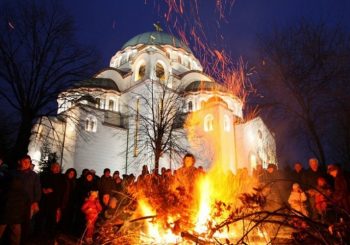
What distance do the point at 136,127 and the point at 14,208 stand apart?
31132 mm

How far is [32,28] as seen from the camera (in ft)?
54.7

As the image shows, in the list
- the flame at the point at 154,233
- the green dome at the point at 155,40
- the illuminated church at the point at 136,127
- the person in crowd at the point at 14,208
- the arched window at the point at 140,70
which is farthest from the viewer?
the green dome at the point at 155,40

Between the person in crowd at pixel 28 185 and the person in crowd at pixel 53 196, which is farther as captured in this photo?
the person in crowd at pixel 53 196

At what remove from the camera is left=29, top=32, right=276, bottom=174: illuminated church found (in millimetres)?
34844

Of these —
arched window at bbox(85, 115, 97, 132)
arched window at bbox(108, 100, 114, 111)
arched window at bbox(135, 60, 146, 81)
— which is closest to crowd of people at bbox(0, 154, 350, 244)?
arched window at bbox(85, 115, 97, 132)

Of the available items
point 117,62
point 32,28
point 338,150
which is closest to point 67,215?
point 32,28

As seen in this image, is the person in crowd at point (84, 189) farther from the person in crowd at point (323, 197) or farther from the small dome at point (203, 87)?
the small dome at point (203, 87)

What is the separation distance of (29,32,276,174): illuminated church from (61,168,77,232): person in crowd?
2148 centimetres

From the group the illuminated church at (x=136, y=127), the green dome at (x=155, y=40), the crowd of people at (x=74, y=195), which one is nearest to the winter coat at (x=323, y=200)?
the crowd of people at (x=74, y=195)

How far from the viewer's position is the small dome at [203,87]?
42156 mm

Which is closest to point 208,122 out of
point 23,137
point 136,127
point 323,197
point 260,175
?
point 136,127

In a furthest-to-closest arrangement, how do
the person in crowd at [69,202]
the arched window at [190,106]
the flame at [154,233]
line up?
the arched window at [190,106] < the person in crowd at [69,202] < the flame at [154,233]

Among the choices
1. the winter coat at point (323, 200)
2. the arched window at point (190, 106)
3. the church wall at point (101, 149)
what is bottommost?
the winter coat at point (323, 200)

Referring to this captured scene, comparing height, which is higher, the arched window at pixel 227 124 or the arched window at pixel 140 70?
the arched window at pixel 140 70
